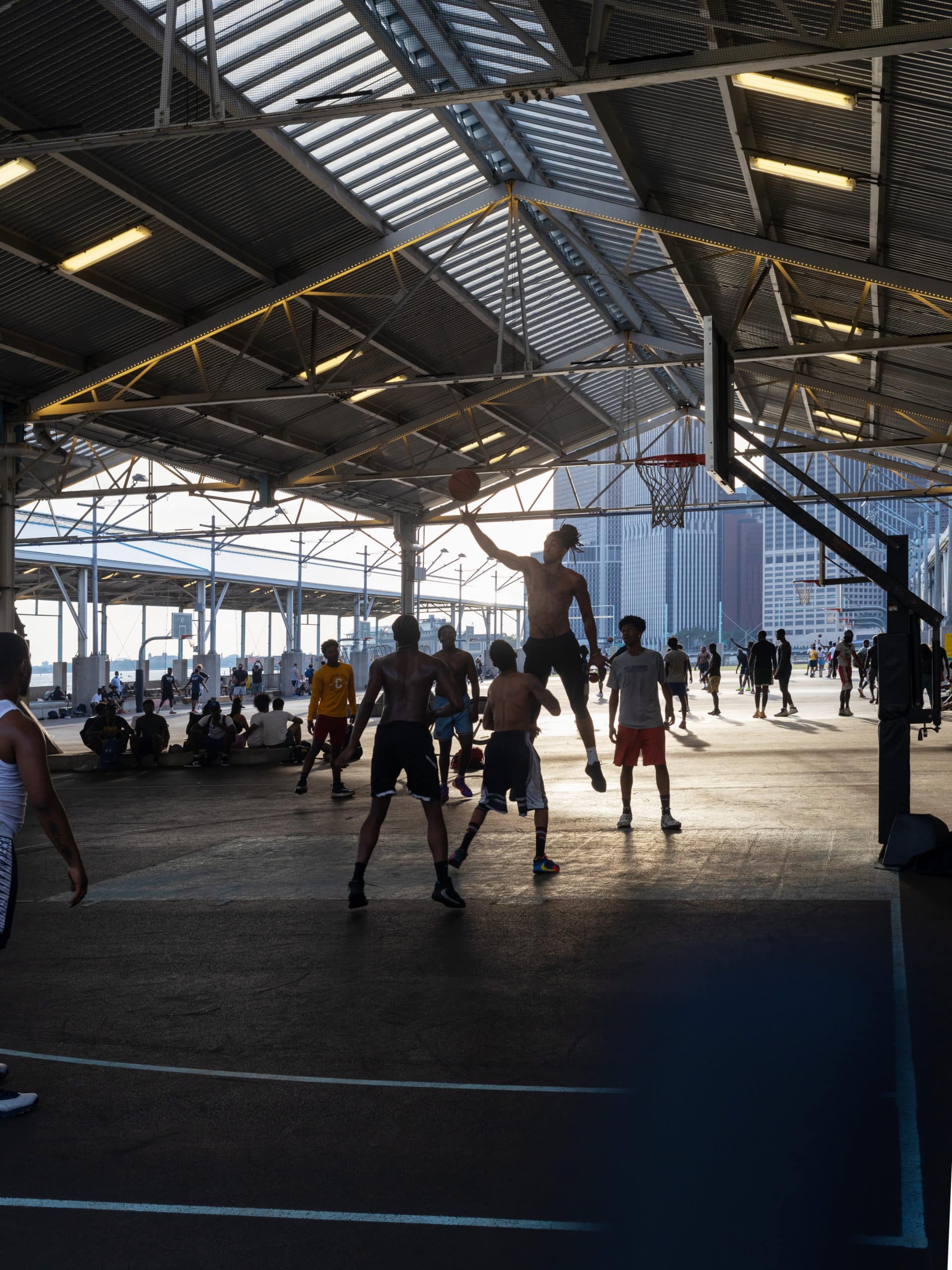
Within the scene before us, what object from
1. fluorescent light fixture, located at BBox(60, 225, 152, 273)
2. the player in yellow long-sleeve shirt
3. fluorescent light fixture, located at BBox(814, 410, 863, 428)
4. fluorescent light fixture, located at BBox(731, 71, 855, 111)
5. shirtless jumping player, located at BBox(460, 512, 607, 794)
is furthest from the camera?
fluorescent light fixture, located at BBox(814, 410, 863, 428)

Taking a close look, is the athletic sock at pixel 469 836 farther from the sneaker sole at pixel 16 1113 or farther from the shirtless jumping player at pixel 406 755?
the sneaker sole at pixel 16 1113

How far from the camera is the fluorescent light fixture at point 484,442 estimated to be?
93.6 feet

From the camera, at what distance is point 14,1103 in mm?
4191

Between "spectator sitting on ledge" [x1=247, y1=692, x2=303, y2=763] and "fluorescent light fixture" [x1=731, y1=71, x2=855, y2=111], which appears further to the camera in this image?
"spectator sitting on ledge" [x1=247, y1=692, x2=303, y2=763]

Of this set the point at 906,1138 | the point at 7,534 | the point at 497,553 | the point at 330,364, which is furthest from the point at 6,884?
the point at 330,364

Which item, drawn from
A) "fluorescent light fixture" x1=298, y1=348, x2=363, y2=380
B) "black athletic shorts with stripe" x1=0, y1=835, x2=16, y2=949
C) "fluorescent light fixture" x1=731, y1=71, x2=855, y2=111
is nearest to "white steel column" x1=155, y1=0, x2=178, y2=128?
"fluorescent light fixture" x1=731, y1=71, x2=855, y2=111

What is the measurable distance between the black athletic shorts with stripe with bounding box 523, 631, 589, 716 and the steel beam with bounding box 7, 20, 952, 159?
416cm

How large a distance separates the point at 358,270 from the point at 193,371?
172 inches

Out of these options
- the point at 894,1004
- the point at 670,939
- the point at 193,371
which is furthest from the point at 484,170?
the point at 894,1004

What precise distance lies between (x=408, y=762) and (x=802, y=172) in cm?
908

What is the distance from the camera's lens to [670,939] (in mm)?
6527

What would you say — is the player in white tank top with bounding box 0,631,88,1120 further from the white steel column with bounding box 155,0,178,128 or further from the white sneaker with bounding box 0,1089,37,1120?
the white steel column with bounding box 155,0,178,128

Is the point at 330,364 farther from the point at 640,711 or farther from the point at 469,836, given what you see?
the point at 469,836

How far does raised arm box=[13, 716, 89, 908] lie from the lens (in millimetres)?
4348
